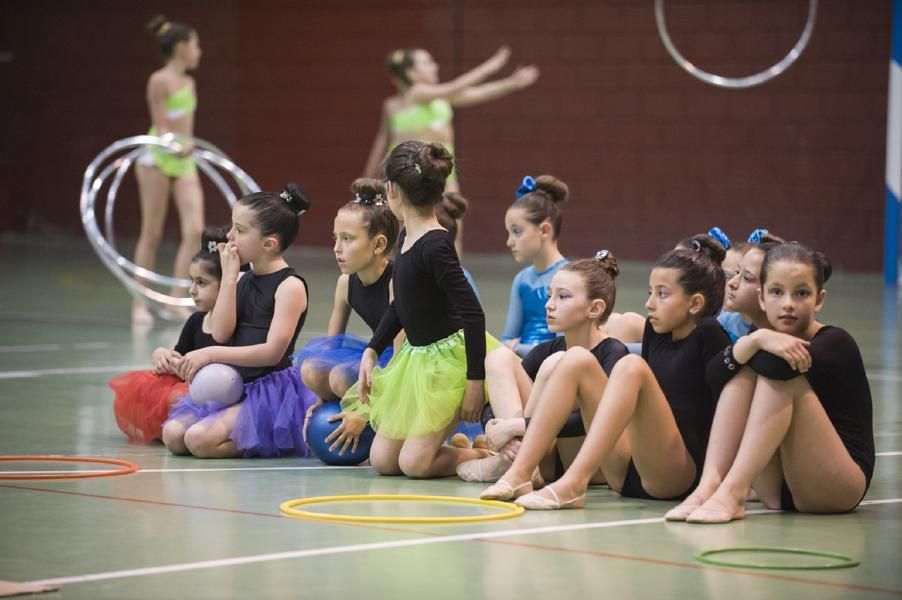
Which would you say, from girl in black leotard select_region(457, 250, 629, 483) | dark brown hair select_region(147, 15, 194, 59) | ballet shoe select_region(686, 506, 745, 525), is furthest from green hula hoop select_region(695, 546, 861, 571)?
dark brown hair select_region(147, 15, 194, 59)

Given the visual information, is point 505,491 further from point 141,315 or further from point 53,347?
point 141,315

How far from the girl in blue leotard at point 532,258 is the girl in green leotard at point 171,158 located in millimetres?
4428

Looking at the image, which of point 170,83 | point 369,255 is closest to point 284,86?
point 170,83

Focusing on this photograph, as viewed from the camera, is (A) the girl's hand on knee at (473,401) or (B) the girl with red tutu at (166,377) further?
(B) the girl with red tutu at (166,377)

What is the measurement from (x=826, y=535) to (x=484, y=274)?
9195mm

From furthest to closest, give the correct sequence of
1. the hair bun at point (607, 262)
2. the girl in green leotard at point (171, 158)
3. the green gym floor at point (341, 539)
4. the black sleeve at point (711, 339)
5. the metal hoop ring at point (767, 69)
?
the metal hoop ring at point (767, 69)
the girl in green leotard at point (171, 158)
the hair bun at point (607, 262)
the black sleeve at point (711, 339)
the green gym floor at point (341, 539)

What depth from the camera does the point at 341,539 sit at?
11.5ft

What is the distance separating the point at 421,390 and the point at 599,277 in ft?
2.12

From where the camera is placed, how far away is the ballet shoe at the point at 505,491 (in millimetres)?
3980

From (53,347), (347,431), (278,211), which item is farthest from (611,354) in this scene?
(53,347)

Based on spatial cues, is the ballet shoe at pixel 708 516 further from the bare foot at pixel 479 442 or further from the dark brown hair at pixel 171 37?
the dark brown hair at pixel 171 37

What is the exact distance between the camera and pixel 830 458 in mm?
3730

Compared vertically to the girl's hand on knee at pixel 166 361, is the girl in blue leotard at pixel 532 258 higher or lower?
higher

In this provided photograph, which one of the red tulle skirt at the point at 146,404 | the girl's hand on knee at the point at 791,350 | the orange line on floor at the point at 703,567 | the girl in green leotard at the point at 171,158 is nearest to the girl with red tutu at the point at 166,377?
the red tulle skirt at the point at 146,404
